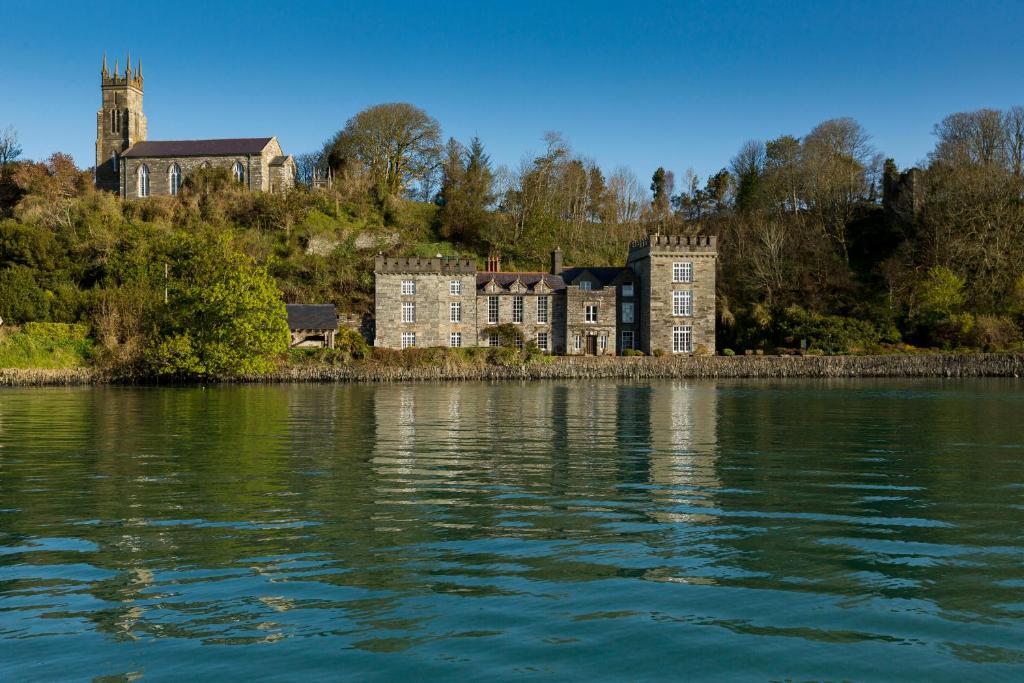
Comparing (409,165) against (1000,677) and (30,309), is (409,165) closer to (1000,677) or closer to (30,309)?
(30,309)

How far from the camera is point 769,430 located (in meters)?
24.7

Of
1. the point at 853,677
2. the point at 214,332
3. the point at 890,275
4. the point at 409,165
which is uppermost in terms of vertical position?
the point at 409,165

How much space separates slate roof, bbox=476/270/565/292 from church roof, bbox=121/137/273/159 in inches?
1218

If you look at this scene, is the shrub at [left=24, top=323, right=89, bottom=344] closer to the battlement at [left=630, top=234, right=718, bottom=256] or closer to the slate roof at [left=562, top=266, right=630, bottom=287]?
the slate roof at [left=562, top=266, right=630, bottom=287]

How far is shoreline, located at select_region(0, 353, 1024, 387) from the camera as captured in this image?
5206 cm

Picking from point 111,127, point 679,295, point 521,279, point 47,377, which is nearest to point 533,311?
point 521,279

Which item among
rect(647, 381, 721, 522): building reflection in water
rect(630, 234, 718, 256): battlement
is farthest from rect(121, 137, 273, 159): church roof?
rect(647, 381, 721, 522): building reflection in water

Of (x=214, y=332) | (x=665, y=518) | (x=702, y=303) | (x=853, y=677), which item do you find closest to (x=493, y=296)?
(x=702, y=303)

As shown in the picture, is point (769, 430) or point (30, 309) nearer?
point (769, 430)

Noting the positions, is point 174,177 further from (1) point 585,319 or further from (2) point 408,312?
(1) point 585,319

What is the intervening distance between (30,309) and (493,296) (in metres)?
30.6

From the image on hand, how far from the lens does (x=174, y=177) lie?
82188mm

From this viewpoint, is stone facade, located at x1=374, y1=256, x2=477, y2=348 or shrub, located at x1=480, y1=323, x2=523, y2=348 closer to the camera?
stone facade, located at x1=374, y1=256, x2=477, y2=348

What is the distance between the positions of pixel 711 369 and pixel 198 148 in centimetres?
5486
